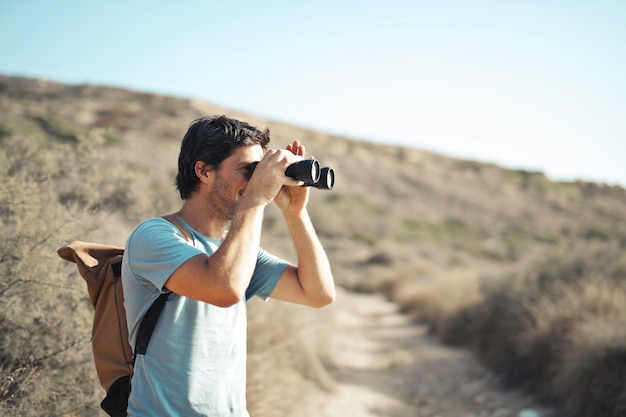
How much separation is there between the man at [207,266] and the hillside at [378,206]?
1.38 m

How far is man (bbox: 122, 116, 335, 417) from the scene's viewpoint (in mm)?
1537

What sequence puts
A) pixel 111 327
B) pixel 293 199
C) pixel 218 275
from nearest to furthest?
pixel 218 275 → pixel 111 327 → pixel 293 199

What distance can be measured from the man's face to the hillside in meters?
1.39

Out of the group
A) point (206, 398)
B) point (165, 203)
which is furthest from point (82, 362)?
point (165, 203)

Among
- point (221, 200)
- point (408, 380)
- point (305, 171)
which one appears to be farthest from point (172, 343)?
point (408, 380)

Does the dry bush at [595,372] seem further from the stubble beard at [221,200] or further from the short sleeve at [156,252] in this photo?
the short sleeve at [156,252]

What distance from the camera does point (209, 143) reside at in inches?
71.7

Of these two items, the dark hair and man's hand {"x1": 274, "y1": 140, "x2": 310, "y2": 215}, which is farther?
man's hand {"x1": 274, "y1": 140, "x2": 310, "y2": 215}

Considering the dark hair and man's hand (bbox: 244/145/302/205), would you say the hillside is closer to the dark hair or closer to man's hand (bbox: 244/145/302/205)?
the dark hair

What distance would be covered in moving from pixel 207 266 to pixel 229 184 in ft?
1.33

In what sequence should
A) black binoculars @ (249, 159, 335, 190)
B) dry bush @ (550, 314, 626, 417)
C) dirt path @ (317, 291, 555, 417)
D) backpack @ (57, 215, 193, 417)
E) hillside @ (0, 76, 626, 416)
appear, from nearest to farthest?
backpack @ (57, 215, 193, 417) < black binoculars @ (249, 159, 335, 190) < hillside @ (0, 76, 626, 416) < dry bush @ (550, 314, 626, 417) < dirt path @ (317, 291, 555, 417)

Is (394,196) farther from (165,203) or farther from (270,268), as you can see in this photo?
(270,268)

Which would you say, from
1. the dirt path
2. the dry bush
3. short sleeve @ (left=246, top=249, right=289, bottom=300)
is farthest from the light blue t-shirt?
the dry bush

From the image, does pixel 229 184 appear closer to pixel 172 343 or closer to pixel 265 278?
pixel 265 278
